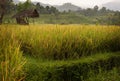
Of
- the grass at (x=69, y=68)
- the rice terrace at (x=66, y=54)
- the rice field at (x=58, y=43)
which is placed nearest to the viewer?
the grass at (x=69, y=68)

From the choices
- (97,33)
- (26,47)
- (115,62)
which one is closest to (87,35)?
(97,33)

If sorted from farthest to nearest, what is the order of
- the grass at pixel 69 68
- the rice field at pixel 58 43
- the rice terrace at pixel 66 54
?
the rice field at pixel 58 43 → the rice terrace at pixel 66 54 → the grass at pixel 69 68

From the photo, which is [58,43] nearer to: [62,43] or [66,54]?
[62,43]

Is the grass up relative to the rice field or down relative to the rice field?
down

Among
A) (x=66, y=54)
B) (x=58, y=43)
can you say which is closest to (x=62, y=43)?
(x=58, y=43)

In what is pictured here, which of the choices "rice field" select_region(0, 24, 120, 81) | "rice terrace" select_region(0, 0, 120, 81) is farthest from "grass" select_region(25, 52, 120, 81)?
"rice field" select_region(0, 24, 120, 81)

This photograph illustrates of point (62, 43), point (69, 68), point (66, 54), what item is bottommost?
point (69, 68)

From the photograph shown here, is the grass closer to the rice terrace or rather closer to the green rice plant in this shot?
the rice terrace

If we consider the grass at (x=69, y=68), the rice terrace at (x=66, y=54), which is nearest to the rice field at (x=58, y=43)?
the rice terrace at (x=66, y=54)

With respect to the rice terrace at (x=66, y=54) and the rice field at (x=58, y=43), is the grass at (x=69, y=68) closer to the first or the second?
the rice terrace at (x=66, y=54)

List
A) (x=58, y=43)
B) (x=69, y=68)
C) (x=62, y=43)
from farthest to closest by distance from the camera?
(x=62, y=43), (x=58, y=43), (x=69, y=68)

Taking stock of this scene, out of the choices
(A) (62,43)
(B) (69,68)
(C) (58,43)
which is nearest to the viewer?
(B) (69,68)

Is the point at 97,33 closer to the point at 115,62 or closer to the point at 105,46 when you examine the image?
the point at 105,46

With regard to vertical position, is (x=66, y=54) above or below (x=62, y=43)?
below
